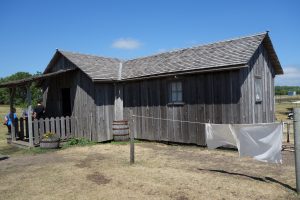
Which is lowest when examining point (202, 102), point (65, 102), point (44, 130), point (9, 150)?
point (9, 150)

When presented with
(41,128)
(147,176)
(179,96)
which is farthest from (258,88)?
(41,128)

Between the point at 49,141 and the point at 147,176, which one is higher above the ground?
the point at 49,141

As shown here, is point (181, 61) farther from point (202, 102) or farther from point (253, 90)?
point (253, 90)

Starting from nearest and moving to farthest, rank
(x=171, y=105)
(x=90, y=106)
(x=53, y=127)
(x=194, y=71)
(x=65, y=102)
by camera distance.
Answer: (x=194, y=71)
(x=171, y=105)
(x=53, y=127)
(x=90, y=106)
(x=65, y=102)

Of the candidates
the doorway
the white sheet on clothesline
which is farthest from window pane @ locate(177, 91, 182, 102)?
the doorway

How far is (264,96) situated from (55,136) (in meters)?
10.6

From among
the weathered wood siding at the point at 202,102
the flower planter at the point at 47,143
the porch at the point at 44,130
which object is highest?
the weathered wood siding at the point at 202,102

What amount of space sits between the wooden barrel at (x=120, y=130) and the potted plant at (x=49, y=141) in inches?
123

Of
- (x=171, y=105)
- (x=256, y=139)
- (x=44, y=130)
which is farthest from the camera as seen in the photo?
(x=44, y=130)

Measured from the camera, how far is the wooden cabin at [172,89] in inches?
494

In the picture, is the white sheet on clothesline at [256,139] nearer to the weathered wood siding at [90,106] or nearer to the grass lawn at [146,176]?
the grass lawn at [146,176]

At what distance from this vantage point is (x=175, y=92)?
14367mm

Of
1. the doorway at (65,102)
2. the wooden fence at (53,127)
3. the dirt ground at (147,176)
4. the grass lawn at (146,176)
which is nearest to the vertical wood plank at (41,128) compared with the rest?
the wooden fence at (53,127)

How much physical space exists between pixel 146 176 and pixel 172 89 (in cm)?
672
